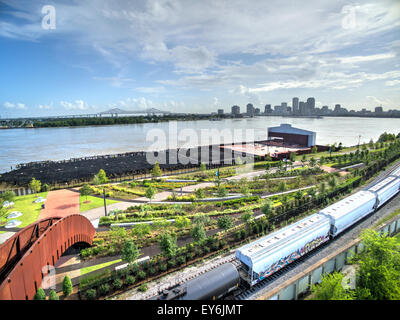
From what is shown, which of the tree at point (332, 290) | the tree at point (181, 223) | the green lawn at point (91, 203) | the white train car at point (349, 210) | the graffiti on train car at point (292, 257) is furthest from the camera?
the green lawn at point (91, 203)

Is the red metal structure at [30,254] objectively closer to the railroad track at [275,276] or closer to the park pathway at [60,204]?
the railroad track at [275,276]

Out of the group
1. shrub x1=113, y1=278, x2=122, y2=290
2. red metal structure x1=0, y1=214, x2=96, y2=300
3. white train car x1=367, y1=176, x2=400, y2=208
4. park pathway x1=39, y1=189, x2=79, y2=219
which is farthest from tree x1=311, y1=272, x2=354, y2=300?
park pathway x1=39, y1=189, x2=79, y2=219

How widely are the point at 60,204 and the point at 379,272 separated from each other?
28.8 meters

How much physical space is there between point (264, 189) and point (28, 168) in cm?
4618

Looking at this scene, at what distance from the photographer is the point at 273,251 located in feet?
42.2

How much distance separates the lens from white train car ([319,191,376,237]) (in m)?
16.8

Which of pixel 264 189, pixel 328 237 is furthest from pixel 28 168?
pixel 328 237

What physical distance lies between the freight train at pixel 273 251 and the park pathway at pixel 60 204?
727 inches

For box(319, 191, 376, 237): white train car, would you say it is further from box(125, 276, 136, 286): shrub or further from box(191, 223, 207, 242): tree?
box(125, 276, 136, 286): shrub

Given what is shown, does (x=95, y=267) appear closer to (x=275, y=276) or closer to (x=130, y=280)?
(x=130, y=280)

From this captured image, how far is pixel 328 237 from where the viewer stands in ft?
54.4

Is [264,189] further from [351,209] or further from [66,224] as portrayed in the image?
[66,224]

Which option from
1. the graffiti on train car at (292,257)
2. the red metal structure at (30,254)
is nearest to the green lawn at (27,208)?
the red metal structure at (30,254)

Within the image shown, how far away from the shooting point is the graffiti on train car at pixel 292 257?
12.7 meters
